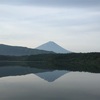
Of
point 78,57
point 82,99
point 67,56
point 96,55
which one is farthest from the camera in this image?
point 67,56

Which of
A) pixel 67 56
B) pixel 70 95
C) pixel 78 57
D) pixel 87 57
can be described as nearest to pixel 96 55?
pixel 87 57

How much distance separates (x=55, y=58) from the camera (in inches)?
7239

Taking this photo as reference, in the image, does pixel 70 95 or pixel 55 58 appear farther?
pixel 55 58

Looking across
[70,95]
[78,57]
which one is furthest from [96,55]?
[70,95]

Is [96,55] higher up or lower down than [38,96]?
higher up

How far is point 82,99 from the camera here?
2172cm

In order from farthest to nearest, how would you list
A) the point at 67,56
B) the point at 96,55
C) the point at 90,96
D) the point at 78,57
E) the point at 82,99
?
the point at 67,56 < the point at 78,57 < the point at 96,55 < the point at 90,96 < the point at 82,99

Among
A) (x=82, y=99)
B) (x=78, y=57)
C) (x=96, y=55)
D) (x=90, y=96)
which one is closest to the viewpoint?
(x=82, y=99)

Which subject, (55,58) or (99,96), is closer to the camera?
Result: (99,96)

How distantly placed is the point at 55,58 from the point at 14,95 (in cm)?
15948

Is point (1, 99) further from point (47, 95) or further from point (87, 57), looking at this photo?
point (87, 57)

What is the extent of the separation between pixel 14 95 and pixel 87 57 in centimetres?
13464

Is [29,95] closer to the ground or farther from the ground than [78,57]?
closer to the ground

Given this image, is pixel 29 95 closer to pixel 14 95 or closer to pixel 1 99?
pixel 14 95
